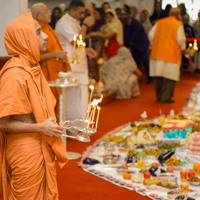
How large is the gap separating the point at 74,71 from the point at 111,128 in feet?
3.82

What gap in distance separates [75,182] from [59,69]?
1655 mm

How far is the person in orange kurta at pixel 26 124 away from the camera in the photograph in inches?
90.7

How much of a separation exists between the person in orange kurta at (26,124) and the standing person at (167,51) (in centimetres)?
565

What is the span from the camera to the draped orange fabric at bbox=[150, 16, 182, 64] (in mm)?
7828

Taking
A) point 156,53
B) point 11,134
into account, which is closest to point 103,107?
point 156,53

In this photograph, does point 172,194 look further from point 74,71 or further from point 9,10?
point 74,71

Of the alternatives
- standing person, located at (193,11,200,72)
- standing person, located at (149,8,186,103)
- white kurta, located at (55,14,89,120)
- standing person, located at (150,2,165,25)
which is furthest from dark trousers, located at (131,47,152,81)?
white kurta, located at (55,14,89,120)

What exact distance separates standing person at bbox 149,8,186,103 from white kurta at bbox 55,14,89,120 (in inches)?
111

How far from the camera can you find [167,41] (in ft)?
25.9

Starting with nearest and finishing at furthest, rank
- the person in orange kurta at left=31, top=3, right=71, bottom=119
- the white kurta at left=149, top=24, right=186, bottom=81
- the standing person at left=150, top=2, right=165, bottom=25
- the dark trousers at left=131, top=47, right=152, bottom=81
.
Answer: the person in orange kurta at left=31, top=3, right=71, bottom=119, the white kurta at left=149, top=24, right=186, bottom=81, the dark trousers at left=131, top=47, right=152, bottom=81, the standing person at left=150, top=2, right=165, bottom=25

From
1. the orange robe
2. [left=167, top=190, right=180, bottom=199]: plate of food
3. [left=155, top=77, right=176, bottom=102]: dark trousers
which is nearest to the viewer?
[left=167, top=190, right=180, bottom=199]: plate of food

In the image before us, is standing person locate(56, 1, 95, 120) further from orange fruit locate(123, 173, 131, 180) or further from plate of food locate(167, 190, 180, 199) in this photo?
plate of food locate(167, 190, 180, 199)

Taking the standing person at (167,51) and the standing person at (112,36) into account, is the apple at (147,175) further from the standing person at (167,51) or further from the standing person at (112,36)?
the standing person at (112,36)

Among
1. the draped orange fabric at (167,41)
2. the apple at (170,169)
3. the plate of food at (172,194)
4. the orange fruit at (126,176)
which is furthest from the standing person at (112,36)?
the plate of food at (172,194)
